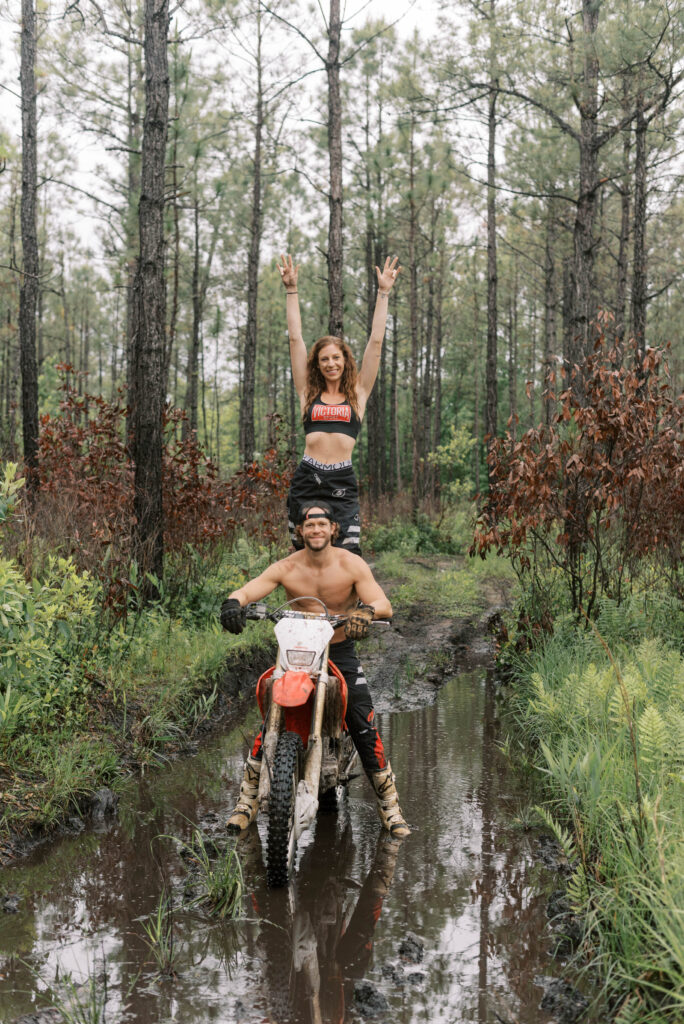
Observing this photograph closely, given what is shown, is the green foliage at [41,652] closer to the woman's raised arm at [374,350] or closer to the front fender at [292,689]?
the front fender at [292,689]

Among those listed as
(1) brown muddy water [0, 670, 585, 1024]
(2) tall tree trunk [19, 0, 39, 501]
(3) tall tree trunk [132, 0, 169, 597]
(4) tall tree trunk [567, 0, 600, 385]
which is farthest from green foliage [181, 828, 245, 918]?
(2) tall tree trunk [19, 0, 39, 501]

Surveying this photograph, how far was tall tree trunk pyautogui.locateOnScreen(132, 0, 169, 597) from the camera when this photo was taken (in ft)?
28.0

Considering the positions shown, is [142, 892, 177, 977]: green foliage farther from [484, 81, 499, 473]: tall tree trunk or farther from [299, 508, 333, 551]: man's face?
[484, 81, 499, 473]: tall tree trunk

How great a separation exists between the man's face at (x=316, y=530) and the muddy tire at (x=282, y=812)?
1.01m

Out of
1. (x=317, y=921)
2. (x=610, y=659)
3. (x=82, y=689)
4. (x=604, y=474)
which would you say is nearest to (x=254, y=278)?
(x=604, y=474)

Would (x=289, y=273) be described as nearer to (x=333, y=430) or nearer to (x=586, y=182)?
(x=333, y=430)

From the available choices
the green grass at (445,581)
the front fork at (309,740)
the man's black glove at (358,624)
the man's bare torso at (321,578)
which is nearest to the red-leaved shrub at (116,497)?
the man's bare torso at (321,578)

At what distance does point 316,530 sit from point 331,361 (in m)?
1.37

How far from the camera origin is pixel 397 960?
125 inches

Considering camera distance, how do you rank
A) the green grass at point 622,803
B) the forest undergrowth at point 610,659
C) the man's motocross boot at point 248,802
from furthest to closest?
1. the man's motocross boot at point 248,802
2. the forest undergrowth at point 610,659
3. the green grass at point 622,803

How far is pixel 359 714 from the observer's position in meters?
4.48

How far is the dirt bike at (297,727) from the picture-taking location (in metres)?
3.70

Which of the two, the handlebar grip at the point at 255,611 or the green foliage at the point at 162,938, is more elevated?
the handlebar grip at the point at 255,611

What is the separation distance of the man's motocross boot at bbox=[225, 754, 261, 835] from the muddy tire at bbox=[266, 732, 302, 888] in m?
0.52
